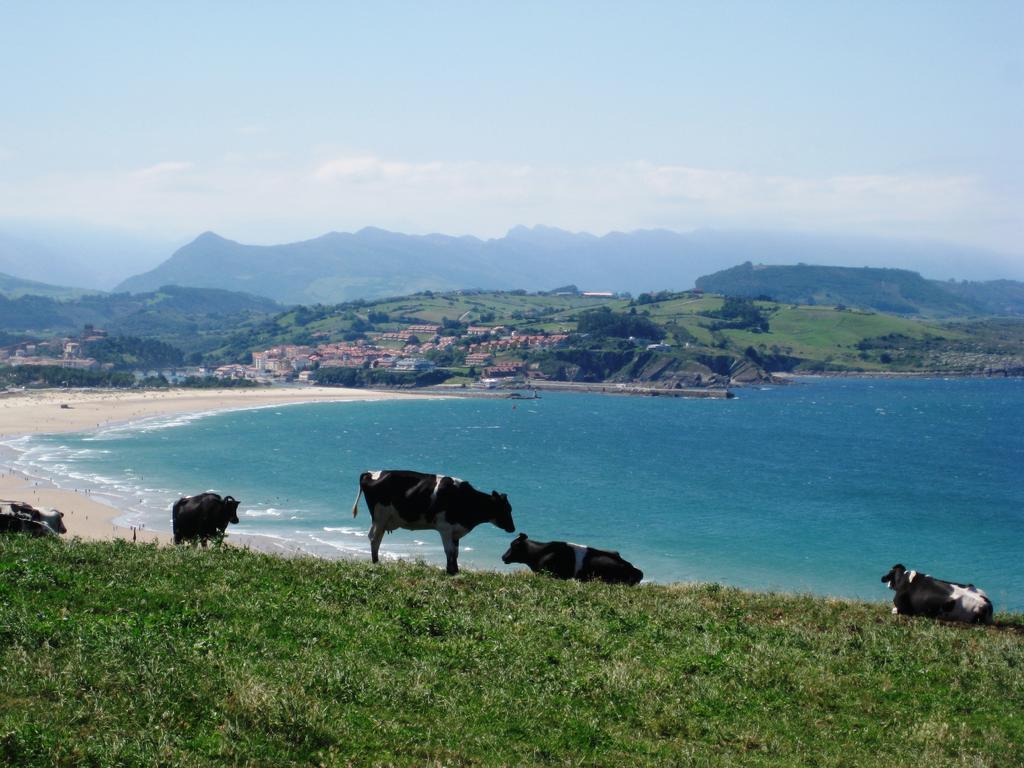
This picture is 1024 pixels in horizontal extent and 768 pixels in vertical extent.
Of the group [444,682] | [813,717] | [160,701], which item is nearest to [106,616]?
[160,701]

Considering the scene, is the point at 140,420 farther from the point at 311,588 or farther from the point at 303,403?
the point at 311,588

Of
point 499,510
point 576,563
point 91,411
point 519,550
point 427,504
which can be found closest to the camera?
point 427,504

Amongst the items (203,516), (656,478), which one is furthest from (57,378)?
(203,516)

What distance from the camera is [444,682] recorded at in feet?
37.8

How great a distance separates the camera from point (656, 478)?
283 feet

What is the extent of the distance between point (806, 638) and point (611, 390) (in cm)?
18394

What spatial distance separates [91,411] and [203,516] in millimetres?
129738

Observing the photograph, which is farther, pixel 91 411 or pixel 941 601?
pixel 91 411

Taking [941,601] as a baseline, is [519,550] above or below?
above

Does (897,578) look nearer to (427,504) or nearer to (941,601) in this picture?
(941,601)

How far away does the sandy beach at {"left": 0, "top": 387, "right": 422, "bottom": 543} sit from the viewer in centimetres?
5928

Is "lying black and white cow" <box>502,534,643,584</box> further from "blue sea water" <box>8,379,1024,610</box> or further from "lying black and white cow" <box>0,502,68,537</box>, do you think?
"blue sea water" <box>8,379,1024,610</box>

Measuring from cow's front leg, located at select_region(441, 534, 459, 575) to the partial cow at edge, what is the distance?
583 cm

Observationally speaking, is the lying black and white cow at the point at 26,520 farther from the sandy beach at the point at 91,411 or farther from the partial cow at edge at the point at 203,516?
the sandy beach at the point at 91,411
